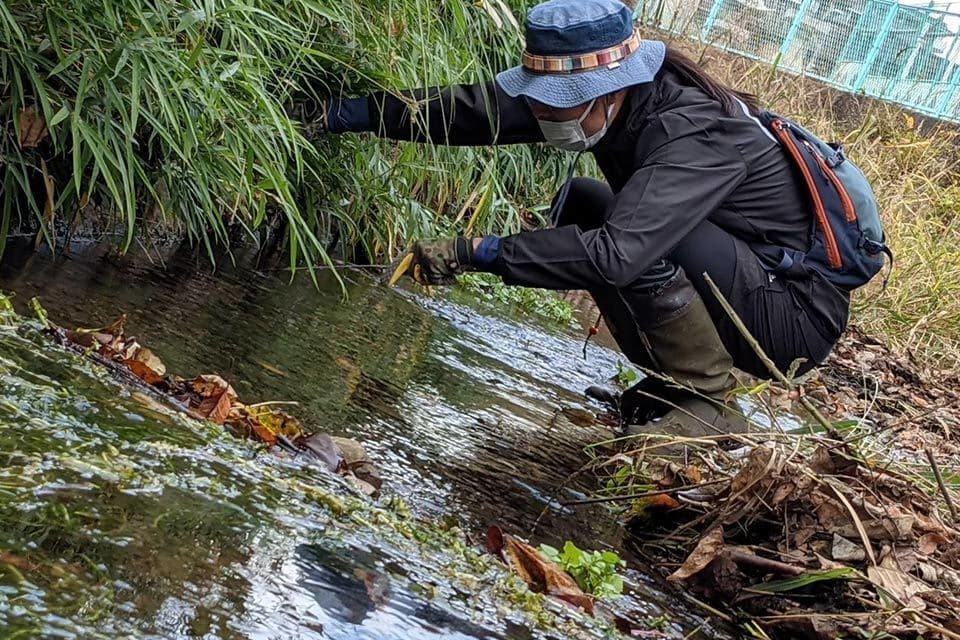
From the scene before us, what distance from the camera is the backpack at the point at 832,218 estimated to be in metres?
2.74

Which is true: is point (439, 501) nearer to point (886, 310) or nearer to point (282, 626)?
point (282, 626)

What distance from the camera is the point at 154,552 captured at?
3.95 feet

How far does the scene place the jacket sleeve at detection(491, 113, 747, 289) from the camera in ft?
8.24

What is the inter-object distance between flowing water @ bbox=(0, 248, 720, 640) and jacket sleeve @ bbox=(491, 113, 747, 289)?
16.6 inches

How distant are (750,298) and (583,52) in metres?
0.83

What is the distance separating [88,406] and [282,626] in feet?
2.00

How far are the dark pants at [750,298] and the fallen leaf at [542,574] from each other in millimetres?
1291

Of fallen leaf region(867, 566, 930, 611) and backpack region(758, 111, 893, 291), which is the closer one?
fallen leaf region(867, 566, 930, 611)

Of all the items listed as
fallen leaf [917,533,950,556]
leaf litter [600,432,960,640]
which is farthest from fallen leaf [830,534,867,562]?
fallen leaf [917,533,950,556]

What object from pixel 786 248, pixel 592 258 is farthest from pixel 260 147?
pixel 786 248

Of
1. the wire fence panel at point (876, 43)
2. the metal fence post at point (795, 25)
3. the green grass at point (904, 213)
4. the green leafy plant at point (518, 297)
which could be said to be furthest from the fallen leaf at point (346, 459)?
the metal fence post at point (795, 25)

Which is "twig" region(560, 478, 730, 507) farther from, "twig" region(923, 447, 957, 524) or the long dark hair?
the long dark hair

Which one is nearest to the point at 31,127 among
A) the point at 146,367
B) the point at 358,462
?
the point at 146,367

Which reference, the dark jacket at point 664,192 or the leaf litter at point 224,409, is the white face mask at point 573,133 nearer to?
the dark jacket at point 664,192
